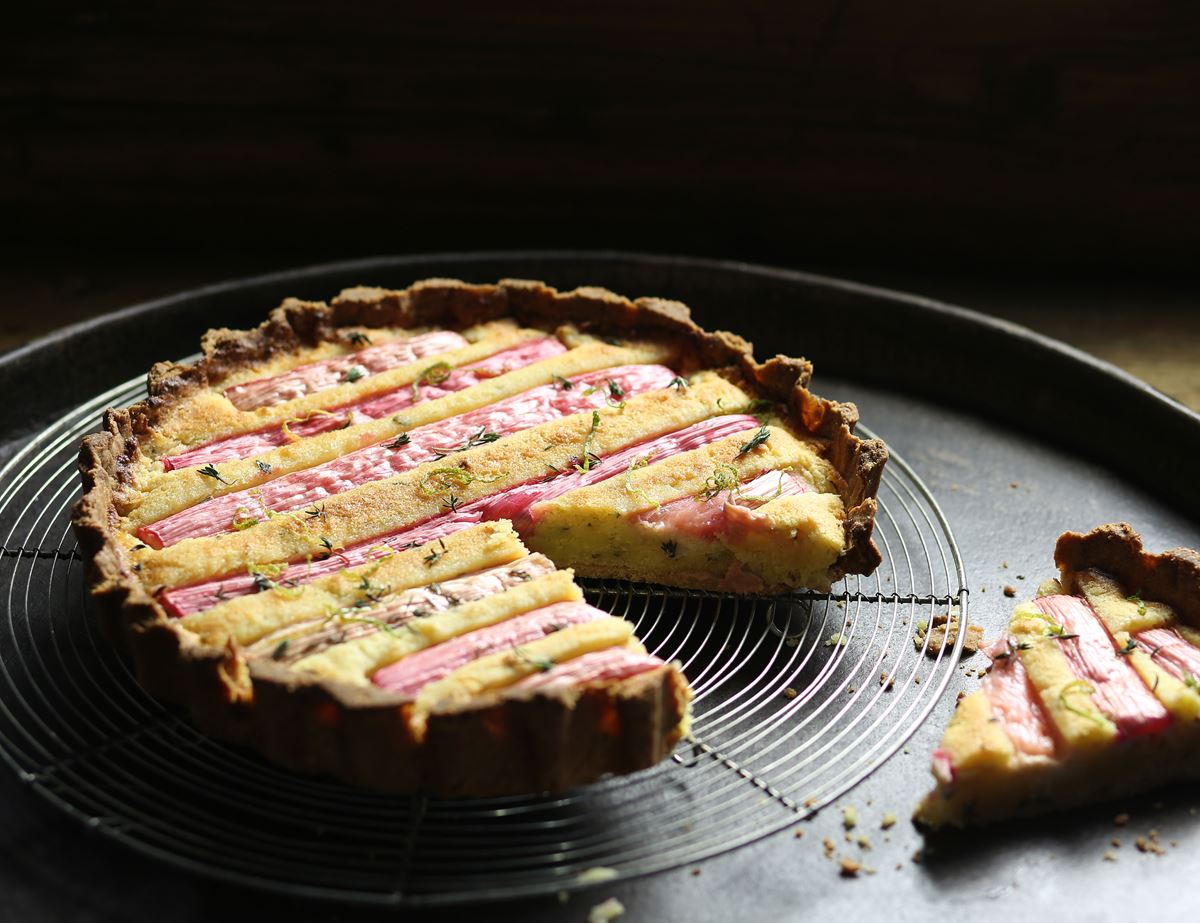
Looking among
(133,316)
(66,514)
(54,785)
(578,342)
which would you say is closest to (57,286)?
(133,316)

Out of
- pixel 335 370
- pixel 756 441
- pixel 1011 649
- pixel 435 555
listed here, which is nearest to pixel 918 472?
pixel 756 441

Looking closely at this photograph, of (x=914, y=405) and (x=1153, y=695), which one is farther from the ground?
(x=914, y=405)

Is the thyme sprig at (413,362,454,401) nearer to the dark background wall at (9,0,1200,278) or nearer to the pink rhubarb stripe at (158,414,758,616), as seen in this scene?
the pink rhubarb stripe at (158,414,758,616)

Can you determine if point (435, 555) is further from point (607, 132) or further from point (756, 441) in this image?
point (607, 132)

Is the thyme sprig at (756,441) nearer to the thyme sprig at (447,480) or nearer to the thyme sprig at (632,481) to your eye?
the thyme sprig at (632,481)

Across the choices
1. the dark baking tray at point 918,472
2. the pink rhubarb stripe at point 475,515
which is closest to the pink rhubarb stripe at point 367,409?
the pink rhubarb stripe at point 475,515

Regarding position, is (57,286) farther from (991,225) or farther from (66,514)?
(991,225)

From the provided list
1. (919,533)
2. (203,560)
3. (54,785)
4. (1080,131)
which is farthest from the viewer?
(1080,131)
